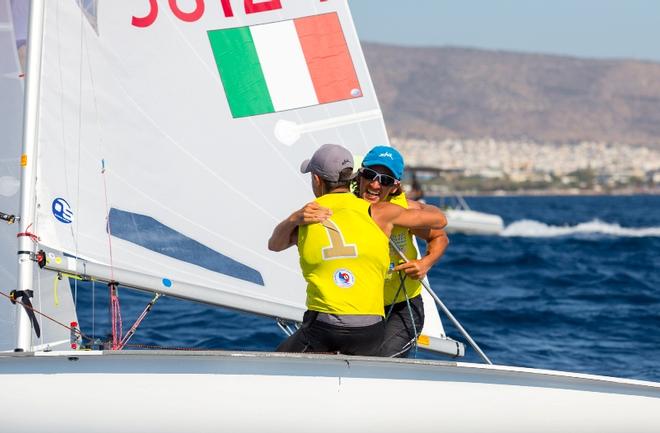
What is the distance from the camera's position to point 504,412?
4570 mm

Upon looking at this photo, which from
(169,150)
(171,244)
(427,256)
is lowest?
(427,256)

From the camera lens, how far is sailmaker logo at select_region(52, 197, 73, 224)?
17.7 feet

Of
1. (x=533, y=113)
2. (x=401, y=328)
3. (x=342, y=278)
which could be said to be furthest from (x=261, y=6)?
(x=533, y=113)

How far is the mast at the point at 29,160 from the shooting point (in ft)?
17.1

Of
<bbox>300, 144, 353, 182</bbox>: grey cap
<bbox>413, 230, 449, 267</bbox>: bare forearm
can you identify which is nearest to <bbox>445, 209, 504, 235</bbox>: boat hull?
<bbox>413, 230, 449, 267</bbox>: bare forearm

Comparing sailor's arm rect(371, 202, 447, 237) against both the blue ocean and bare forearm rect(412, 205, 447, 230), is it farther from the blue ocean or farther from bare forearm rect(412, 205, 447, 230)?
the blue ocean

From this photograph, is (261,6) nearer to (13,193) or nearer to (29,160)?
(29,160)

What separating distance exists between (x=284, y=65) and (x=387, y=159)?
1.39 meters

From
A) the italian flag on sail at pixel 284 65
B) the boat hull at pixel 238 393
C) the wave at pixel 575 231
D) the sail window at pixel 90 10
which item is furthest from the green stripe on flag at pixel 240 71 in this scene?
the wave at pixel 575 231

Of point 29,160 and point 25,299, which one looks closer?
point 25,299

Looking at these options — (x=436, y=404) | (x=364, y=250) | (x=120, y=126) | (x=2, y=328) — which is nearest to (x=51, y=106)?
(x=120, y=126)

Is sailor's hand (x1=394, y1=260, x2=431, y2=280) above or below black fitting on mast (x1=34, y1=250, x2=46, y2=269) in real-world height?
below

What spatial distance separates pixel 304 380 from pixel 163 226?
1.50 metres

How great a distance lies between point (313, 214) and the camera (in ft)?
14.7
